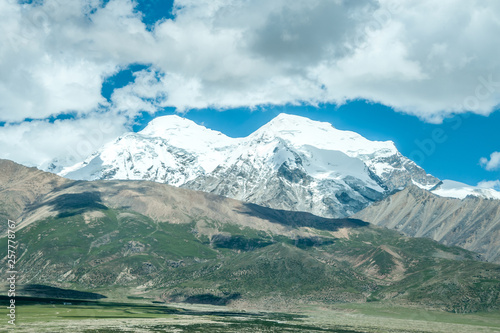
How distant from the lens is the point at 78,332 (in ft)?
620

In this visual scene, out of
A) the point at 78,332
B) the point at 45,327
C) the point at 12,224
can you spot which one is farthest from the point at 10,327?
the point at 12,224

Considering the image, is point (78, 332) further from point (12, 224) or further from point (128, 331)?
point (12, 224)

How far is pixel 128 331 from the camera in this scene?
7835 inches

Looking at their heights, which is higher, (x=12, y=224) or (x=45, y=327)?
(x=12, y=224)

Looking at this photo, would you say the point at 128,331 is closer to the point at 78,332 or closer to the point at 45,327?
the point at 78,332

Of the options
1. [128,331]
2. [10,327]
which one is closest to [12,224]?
[10,327]

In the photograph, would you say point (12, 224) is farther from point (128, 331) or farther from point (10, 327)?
point (128, 331)

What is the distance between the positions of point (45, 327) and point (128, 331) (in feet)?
101

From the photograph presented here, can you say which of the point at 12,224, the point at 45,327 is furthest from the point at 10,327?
the point at 12,224

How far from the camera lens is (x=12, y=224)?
195625 millimetres

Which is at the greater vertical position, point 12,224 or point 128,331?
point 12,224

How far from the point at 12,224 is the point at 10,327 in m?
36.5

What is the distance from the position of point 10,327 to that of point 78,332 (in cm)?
2465

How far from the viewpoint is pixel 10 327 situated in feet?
624
